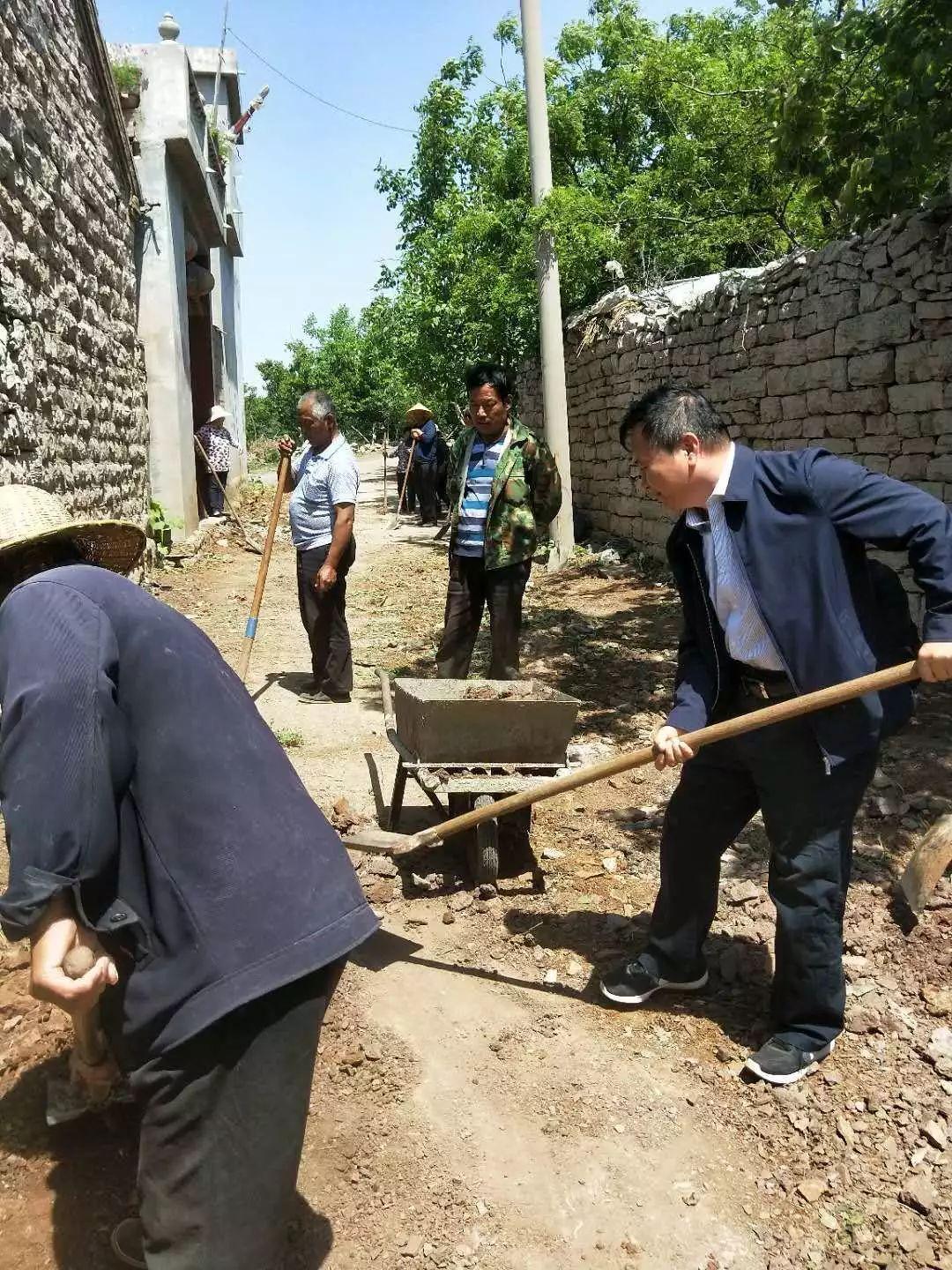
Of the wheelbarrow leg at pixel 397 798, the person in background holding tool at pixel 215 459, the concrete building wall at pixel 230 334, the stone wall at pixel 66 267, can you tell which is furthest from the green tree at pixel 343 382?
the wheelbarrow leg at pixel 397 798

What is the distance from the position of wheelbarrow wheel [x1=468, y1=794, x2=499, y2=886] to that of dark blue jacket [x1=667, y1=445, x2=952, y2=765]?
5.09 ft

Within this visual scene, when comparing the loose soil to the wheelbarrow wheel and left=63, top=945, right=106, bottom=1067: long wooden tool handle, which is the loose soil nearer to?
the wheelbarrow wheel

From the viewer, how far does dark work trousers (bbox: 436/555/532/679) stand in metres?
5.23

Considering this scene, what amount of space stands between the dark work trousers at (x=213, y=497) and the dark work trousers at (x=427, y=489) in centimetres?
347

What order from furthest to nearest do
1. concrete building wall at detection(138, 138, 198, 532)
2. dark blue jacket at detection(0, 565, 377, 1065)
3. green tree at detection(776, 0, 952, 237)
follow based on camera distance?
concrete building wall at detection(138, 138, 198, 532), green tree at detection(776, 0, 952, 237), dark blue jacket at detection(0, 565, 377, 1065)

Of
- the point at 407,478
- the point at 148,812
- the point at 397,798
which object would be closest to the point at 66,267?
the point at 397,798

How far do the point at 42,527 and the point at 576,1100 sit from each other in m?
2.12

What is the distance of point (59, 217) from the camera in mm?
6840

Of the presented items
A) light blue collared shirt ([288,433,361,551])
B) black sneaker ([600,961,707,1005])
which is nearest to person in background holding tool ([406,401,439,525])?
light blue collared shirt ([288,433,361,551])

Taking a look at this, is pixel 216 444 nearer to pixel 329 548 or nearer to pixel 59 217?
pixel 59 217

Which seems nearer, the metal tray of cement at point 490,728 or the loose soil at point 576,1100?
the loose soil at point 576,1100

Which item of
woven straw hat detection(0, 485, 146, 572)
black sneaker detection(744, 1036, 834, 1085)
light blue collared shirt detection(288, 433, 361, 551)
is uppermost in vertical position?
light blue collared shirt detection(288, 433, 361, 551)

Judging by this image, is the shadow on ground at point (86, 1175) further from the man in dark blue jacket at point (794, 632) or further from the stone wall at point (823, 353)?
the stone wall at point (823, 353)

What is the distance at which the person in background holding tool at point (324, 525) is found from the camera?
5859 millimetres
